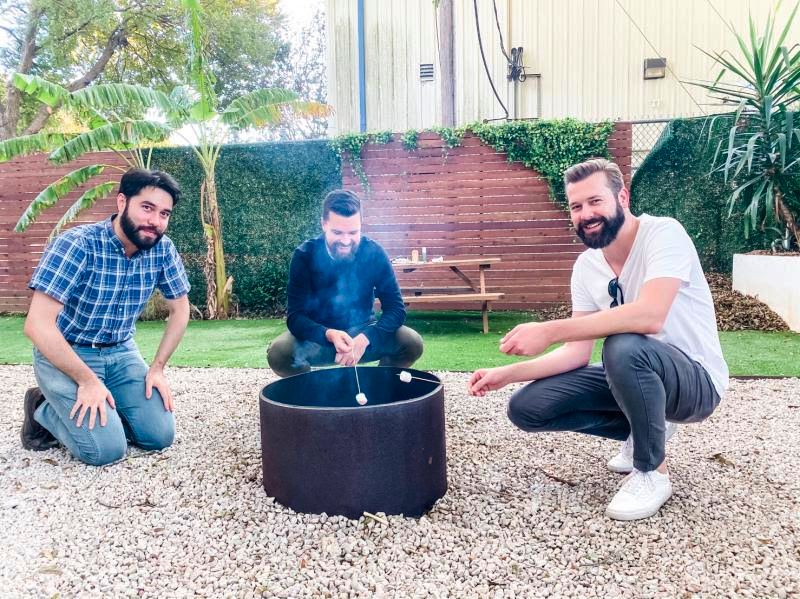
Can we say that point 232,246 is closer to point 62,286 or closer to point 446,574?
point 62,286

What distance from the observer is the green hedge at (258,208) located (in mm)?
8195

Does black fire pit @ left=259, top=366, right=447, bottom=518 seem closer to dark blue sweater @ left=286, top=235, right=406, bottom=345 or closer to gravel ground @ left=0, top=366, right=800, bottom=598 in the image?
gravel ground @ left=0, top=366, right=800, bottom=598

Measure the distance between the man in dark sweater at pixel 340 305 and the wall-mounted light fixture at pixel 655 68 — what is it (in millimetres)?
8246

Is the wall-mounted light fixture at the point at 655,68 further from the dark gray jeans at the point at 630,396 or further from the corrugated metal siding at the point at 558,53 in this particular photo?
the dark gray jeans at the point at 630,396

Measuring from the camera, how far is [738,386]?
157 inches

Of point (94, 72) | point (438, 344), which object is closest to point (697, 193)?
point (438, 344)

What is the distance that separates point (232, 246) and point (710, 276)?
20.6ft

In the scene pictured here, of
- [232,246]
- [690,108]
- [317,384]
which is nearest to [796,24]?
[690,108]

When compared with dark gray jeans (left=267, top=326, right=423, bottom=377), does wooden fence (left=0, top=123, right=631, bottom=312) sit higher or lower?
higher

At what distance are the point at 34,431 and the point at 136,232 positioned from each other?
1.20 metres

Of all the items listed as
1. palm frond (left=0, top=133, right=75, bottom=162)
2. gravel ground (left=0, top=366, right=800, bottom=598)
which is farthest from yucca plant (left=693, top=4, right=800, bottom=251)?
palm frond (left=0, top=133, right=75, bottom=162)

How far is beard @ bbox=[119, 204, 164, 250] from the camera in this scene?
9.39 feet

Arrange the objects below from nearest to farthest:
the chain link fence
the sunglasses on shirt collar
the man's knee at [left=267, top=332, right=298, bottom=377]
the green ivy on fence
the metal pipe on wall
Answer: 1. the sunglasses on shirt collar
2. the man's knee at [left=267, top=332, right=298, bottom=377]
3. the green ivy on fence
4. the chain link fence
5. the metal pipe on wall

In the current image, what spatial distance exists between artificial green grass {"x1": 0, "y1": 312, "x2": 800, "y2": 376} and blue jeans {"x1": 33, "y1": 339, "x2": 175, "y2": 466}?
6.41 ft
